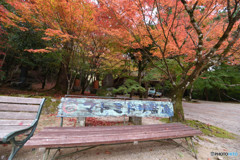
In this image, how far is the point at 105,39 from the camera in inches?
258

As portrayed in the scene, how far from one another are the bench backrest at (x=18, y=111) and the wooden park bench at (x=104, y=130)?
0.39 m

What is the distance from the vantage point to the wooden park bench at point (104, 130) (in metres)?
1.59

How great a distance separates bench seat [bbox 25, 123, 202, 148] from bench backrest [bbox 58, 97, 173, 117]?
1.88ft

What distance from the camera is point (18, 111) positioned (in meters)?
1.98

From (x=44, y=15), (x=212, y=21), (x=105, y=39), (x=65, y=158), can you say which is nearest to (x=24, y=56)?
(x=44, y=15)

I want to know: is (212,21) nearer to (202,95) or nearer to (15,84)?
(15,84)

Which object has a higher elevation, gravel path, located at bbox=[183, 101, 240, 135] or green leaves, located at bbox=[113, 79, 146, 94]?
green leaves, located at bbox=[113, 79, 146, 94]

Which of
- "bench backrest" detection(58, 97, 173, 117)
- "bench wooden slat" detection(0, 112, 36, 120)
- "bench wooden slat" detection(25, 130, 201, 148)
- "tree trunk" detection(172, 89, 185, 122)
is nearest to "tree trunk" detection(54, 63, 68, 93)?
"bench backrest" detection(58, 97, 173, 117)

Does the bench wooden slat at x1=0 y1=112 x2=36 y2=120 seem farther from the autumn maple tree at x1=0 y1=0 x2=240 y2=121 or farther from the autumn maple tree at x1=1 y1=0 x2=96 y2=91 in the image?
the autumn maple tree at x1=0 y1=0 x2=240 y2=121

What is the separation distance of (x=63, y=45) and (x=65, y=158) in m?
7.09

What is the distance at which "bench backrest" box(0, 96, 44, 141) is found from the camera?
71.8 inches

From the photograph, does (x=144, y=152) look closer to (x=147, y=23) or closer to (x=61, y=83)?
(x=147, y=23)

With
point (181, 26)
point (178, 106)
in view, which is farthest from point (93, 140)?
point (181, 26)

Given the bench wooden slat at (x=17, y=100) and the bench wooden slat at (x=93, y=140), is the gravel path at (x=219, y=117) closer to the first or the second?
the bench wooden slat at (x=93, y=140)
